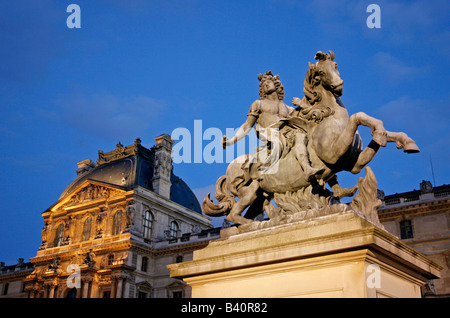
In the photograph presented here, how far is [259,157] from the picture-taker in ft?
18.7

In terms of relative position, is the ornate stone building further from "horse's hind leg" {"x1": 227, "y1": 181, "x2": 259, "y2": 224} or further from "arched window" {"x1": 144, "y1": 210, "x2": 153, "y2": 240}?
"horse's hind leg" {"x1": 227, "y1": 181, "x2": 259, "y2": 224}

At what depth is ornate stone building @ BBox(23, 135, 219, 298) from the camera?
46.0 m

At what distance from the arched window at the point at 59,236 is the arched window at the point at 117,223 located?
27.3 ft

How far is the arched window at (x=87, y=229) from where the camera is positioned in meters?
51.1

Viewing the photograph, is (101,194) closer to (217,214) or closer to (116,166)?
(116,166)

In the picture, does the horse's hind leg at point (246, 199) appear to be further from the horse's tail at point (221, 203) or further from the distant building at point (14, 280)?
the distant building at point (14, 280)

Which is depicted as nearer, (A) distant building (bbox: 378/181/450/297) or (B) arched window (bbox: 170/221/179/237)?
(A) distant building (bbox: 378/181/450/297)

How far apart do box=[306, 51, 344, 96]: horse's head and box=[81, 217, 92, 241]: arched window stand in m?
49.0

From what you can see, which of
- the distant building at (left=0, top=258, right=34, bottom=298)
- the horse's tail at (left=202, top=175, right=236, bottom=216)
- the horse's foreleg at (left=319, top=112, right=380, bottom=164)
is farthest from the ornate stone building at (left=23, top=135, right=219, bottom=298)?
the horse's foreleg at (left=319, top=112, right=380, bottom=164)

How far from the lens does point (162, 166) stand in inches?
2128

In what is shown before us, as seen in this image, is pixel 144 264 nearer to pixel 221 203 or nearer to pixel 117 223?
pixel 117 223

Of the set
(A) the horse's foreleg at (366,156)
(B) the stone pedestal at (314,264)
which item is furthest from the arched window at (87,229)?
(A) the horse's foreleg at (366,156)

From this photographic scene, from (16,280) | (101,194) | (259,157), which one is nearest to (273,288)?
(259,157)

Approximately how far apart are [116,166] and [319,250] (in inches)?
2054
